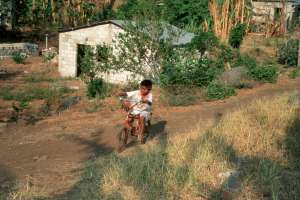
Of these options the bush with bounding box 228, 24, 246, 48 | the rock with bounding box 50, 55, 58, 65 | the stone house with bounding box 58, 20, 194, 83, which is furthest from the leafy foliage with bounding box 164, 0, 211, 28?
the stone house with bounding box 58, 20, 194, 83

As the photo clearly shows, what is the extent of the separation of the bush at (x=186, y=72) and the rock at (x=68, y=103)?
2.75 m

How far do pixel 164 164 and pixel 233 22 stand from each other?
2305 centimetres

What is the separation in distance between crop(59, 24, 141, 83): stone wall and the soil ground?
3572mm

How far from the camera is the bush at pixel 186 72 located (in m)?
16.0

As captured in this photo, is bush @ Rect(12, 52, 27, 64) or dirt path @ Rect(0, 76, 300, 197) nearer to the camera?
dirt path @ Rect(0, 76, 300, 197)

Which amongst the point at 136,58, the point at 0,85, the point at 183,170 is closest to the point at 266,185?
the point at 183,170

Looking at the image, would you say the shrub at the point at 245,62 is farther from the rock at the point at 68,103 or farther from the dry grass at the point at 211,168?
the dry grass at the point at 211,168

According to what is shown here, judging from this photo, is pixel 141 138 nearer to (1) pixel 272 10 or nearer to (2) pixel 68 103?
(2) pixel 68 103

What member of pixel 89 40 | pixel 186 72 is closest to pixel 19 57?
pixel 89 40

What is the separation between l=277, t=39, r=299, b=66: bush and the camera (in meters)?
21.5

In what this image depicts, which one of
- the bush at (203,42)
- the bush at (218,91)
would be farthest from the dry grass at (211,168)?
the bush at (203,42)

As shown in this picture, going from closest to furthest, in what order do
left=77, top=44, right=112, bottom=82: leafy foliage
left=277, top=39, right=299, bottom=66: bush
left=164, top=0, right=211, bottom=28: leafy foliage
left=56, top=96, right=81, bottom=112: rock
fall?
left=56, top=96, right=81, bottom=112: rock → left=77, top=44, right=112, bottom=82: leafy foliage → left=277, top=39, right=299, bottom=66: bush → left=164, top=0, right=211, bottom=28: leafy foliage

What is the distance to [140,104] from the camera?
8.63m

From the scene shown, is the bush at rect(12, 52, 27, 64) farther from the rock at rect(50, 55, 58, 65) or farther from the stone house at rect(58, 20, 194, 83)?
the stone house at rect(58, 20, 194, 83)
